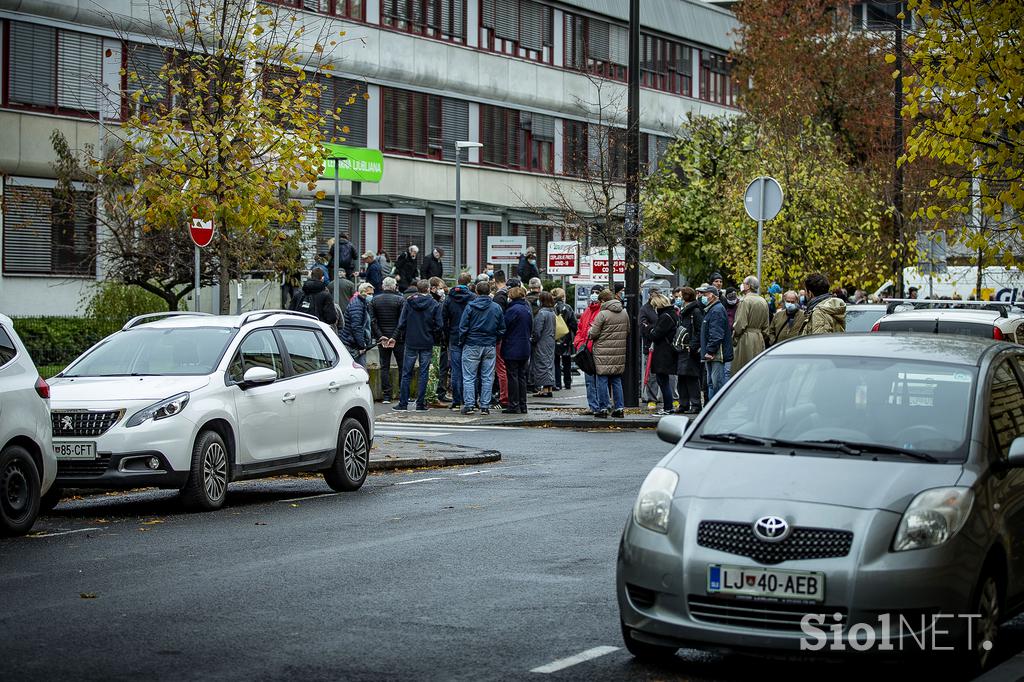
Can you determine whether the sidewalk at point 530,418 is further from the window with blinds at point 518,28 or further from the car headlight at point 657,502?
the window with blinds at point 518,28

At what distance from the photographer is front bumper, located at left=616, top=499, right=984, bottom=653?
6832 millimetres

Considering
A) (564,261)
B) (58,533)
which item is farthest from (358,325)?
(58,533)

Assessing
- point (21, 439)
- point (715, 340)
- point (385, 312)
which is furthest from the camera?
point (385, 312)

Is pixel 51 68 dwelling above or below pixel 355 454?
above

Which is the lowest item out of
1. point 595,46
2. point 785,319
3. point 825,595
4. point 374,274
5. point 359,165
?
point 825,595

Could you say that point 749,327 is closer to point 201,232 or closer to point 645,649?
point 201,232

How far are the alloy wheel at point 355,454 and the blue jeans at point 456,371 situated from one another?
30.8 ft

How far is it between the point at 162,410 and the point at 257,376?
1.11 meters

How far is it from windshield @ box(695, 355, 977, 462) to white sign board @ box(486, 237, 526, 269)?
3156 centimetres

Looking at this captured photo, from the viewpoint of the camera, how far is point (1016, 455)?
7.49 m

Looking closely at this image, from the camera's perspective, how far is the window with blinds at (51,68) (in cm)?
3812

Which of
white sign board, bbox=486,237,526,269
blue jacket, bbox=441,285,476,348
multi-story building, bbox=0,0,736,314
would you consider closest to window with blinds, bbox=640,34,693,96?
multi-story building, bbox=0,0,736,314

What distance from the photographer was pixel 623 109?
5678cm

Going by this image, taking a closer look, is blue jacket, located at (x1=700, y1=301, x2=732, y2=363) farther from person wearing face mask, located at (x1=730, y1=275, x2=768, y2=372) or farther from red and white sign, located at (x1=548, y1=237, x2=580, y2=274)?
red and white sign, located at (x1=548, y1=237, x2=580, y2=274)
